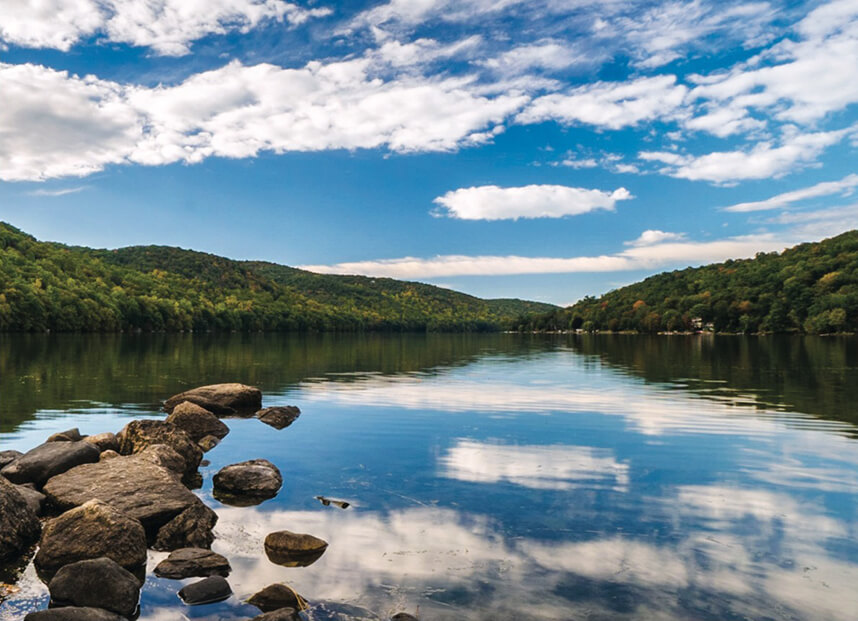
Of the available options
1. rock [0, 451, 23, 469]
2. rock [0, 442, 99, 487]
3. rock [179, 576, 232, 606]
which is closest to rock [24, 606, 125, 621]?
rock [179, 576, 232, 606]

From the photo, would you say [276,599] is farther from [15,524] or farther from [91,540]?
[15,524]

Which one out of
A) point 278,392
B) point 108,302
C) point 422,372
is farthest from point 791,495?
point 108,302

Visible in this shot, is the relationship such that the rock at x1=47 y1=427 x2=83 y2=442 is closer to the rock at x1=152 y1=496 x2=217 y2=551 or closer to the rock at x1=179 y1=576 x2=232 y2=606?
the rock at x1=152 y1=496 x2=217 y2=551

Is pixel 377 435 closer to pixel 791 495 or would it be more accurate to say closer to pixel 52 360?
pixel 791 495

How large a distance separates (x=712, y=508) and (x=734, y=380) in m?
38.6

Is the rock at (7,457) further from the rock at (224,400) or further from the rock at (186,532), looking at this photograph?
the rock at (224,400)

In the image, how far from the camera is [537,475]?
1861 centimetres

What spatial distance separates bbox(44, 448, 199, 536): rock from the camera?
13469 millimetres

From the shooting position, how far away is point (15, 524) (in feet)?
41.0

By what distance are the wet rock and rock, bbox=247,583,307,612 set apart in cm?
156

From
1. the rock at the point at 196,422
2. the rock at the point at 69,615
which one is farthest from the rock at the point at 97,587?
the rock at the point at 196,422

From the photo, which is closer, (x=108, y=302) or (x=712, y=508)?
(x=712, y=508)

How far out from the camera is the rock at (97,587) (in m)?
9.86

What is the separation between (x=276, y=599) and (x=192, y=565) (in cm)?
261
